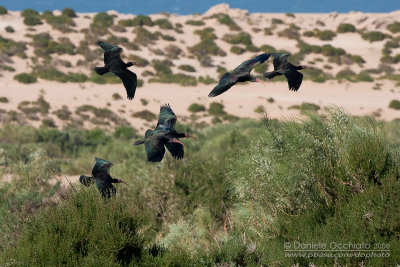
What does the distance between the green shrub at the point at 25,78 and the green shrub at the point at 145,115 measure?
32.0ft

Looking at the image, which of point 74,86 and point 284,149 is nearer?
point 284,149

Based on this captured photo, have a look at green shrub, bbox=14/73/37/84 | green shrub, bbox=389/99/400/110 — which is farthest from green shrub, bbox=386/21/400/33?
green shrub, bbox=14/73/37/84

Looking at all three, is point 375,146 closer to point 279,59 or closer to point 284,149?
point 284,149

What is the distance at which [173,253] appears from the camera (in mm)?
6254

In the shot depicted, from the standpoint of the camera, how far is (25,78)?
37.6 meters

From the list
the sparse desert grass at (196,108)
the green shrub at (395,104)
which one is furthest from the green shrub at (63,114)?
the green shrub at (395,104)

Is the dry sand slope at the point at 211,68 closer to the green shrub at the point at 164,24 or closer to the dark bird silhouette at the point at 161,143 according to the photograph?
the green shrub at the point at 164,24

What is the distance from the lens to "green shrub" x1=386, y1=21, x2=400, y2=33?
179 feet

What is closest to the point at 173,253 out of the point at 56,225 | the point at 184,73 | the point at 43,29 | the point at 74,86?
the point at 56,225

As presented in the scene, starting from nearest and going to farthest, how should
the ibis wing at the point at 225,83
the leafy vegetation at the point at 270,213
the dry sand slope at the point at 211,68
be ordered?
the ibis wing at the point at 225,83
the leafy vegetation at the point at 270,213
the dry sand slope at the point at 211,68

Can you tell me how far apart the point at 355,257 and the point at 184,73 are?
38.9 metres

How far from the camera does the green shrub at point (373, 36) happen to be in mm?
52281

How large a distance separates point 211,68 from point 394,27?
2174cm

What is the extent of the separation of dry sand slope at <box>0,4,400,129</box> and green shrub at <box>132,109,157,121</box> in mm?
267
